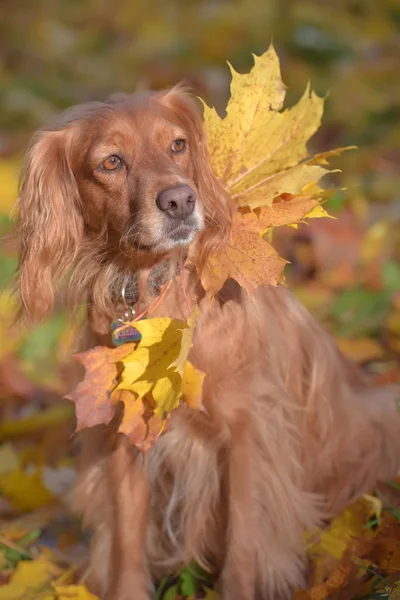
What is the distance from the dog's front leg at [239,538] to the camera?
9.32 ft

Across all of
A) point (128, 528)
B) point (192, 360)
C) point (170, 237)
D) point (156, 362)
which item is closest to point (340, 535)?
point (128, 528)

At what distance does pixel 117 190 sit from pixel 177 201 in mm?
228

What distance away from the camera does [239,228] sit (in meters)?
2.64

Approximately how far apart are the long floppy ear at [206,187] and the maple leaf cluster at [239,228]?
34 millimetres

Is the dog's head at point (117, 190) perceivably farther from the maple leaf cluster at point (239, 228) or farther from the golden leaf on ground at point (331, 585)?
the golden leaf on ground at point (331, 585)

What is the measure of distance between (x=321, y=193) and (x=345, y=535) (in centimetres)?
A: 127

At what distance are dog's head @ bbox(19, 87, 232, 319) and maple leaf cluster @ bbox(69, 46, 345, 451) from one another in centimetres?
10

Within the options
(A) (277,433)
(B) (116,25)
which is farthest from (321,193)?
(B) (116,25)

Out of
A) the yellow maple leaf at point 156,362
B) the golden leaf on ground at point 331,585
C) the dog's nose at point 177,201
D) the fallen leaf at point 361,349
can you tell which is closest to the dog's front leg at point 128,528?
the yellow maple leaf at point 156,362

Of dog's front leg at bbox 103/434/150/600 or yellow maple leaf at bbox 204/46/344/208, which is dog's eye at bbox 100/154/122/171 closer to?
yellow maple leaf at bbox 204/46/344/208

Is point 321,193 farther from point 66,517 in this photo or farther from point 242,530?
point 66,517

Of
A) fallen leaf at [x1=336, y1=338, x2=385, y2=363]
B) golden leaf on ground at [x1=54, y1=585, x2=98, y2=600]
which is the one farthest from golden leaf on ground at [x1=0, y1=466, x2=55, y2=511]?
fallen leaf at [x1=336, y1=338, x2=385, y2=363]

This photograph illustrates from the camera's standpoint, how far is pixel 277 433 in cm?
292

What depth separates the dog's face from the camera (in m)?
2.52
